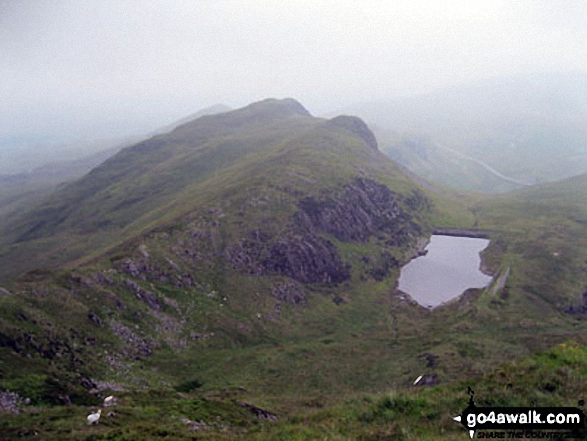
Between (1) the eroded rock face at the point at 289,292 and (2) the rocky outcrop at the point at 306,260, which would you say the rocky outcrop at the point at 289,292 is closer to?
(1) the eroded rock face at the point at 289,292

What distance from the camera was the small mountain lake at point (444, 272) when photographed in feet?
455

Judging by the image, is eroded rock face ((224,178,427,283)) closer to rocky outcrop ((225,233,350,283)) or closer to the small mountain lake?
rocky outcrop ((225,233,350,283))

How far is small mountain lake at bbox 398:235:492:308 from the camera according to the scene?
139 metres

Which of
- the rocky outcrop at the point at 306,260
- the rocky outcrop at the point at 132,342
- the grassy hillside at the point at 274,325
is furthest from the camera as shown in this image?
the rocky outcrop at the point at 306,260

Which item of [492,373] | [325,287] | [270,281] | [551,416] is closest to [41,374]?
[492,373]

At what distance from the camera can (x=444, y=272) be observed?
15800cm

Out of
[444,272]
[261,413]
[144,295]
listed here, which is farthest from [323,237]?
[261,413]

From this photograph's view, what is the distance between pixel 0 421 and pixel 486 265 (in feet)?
532

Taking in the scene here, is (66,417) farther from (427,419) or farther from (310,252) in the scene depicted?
(310,252)

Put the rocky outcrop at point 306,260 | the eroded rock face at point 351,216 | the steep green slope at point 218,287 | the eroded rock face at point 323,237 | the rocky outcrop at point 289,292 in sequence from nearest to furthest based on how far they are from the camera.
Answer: the steep green slope at point 218,287 < the rocky outcrop at point 289,292 < the eroded rock face at point 323,237 < the rocky outcrop at point 306,260 < the eroded rock face at point 351,216

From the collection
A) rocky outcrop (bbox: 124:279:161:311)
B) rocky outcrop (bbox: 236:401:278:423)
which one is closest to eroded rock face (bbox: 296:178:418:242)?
rocky outcrop (bbox: 124:279:161:311)

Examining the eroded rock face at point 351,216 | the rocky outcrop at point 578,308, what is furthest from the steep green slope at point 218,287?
the rocky outcrop at point 578,308

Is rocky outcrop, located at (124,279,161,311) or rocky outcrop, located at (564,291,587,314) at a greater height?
rocky outcrop, located at (124,279,161,311)

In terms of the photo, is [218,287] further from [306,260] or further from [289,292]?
[306,260]
